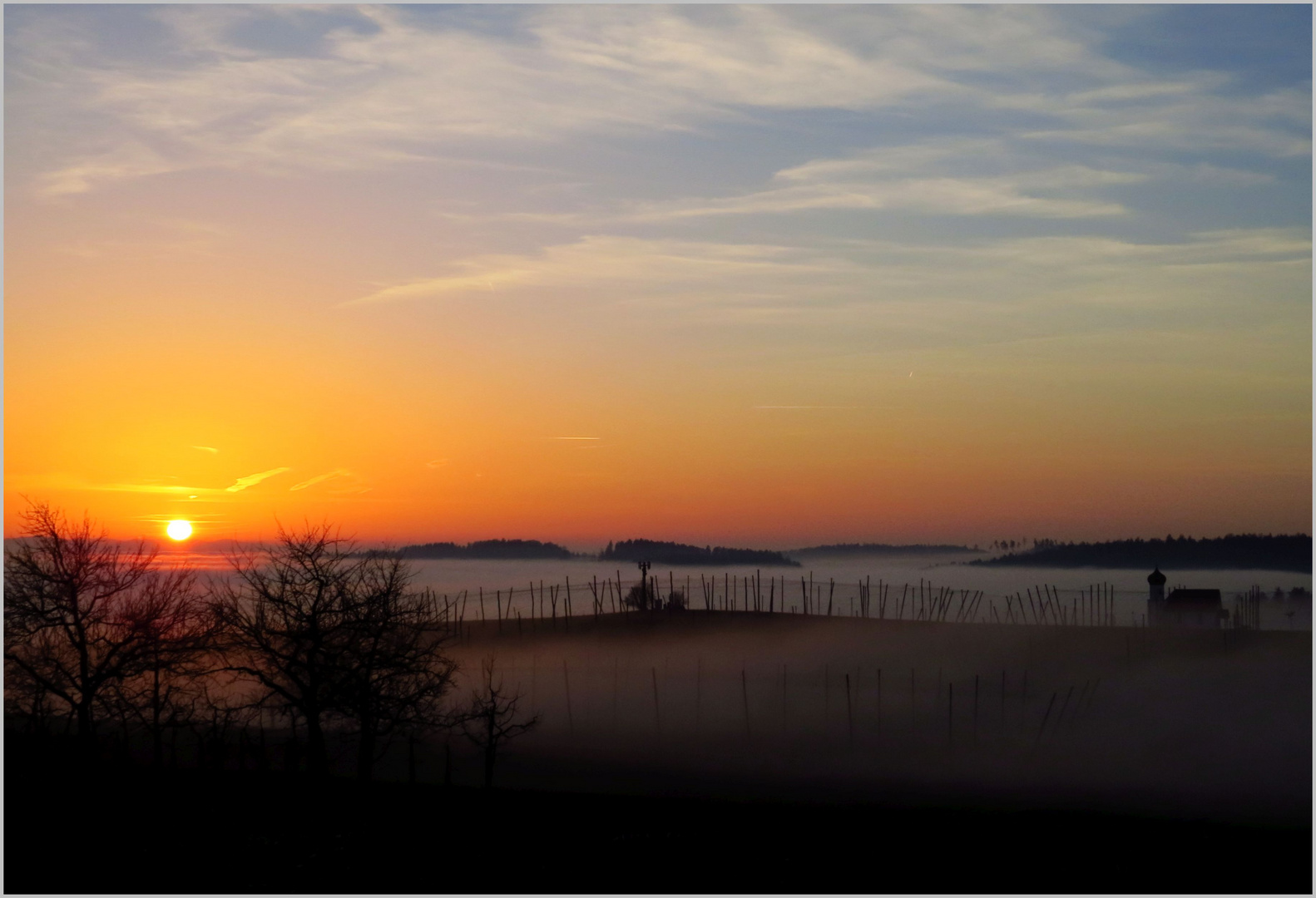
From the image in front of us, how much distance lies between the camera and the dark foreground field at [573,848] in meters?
25.2

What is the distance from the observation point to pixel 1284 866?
2712 centimetres

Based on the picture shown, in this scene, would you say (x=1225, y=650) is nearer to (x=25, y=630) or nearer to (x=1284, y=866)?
(x=1284, y=866)

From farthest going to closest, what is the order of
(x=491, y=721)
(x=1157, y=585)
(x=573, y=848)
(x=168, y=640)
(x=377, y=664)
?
(x=1157, y=585) → (x=491, y=721) → (x=168, y=640) → (x=377, y=664) → (x=573, y=848)

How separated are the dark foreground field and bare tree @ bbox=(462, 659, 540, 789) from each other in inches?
388

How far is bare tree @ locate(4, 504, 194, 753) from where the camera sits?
33.3 meters

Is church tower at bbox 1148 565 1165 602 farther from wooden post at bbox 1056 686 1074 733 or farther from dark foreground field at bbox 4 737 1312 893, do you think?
dark foreground field at bbox 4 737 1312 893

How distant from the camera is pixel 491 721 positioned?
43.4 meters

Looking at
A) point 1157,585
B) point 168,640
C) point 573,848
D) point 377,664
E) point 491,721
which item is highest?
point 168,640

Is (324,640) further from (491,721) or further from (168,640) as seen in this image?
(491,721)

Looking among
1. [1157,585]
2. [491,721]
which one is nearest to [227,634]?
[491,721]

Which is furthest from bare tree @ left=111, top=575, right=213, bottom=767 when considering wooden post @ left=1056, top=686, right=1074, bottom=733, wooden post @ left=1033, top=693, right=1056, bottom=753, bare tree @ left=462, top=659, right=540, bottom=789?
wooden post @ left=1056, top=686, right=1074, bottom=733

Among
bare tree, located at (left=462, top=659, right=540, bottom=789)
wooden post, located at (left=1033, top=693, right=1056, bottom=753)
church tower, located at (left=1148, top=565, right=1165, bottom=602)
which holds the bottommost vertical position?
wooden post, located at (left=1033, top=693, right=1056, bottom=753)

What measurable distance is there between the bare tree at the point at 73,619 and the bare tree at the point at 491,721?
11.5 meters

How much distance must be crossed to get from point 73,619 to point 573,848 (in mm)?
18029
